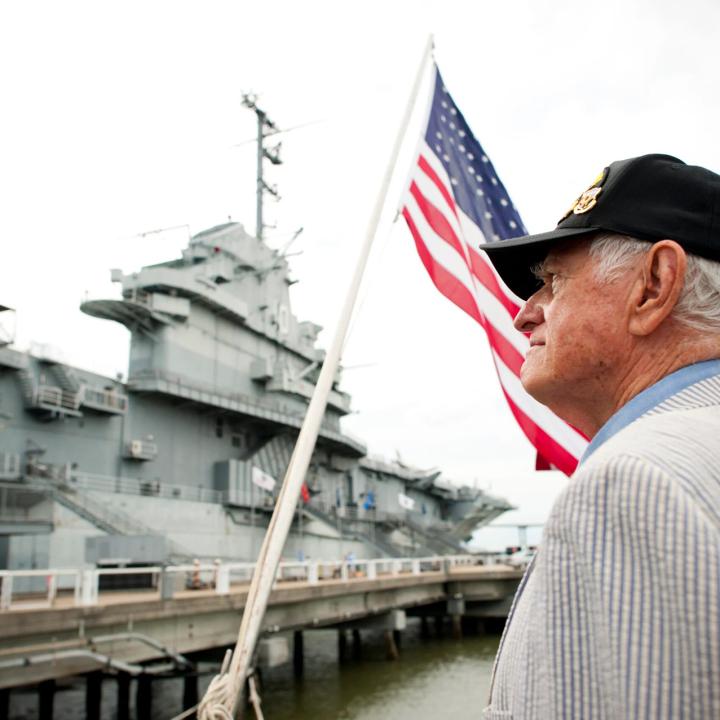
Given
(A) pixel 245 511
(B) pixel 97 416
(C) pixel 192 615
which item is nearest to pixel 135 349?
(B) pixel 97 416

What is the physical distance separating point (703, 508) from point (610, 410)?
58 cm

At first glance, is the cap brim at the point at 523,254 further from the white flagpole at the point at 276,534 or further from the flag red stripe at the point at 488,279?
the flag red stripe at the point at 488,279

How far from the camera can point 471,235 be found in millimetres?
6066

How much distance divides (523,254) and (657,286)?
34cm

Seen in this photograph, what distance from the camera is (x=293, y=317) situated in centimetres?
3372

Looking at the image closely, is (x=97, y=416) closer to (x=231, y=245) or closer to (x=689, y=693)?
(x=231, y=245)

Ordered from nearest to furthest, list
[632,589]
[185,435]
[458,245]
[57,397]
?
[632,589], [458,245], [57,397], [185,435]

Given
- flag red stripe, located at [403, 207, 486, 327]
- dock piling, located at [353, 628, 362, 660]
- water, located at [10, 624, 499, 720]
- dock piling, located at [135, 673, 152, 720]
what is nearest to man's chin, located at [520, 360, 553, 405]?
flag red stripe, located at [403, 207, 486, 327]

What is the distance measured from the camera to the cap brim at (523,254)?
128 cm

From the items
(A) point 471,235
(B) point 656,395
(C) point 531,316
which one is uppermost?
(A) point 471,235

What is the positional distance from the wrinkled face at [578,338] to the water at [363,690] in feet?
49.6

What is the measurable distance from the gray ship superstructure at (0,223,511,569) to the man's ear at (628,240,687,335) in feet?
49.6

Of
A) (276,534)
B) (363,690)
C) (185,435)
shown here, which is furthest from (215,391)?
(276,534)

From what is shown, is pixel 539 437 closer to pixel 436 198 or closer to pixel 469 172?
pixel 436 198
